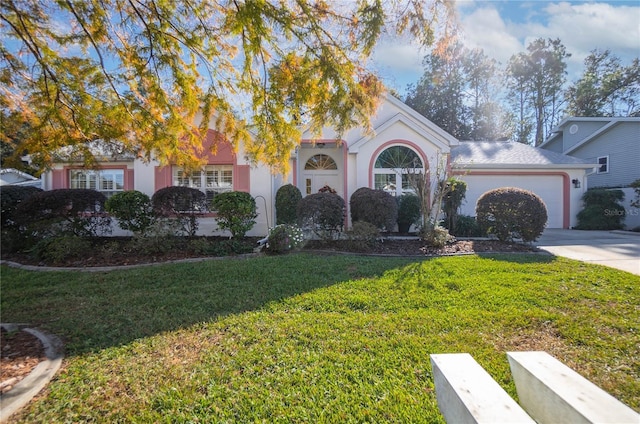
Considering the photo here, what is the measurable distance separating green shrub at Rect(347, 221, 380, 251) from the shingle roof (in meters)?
6.51

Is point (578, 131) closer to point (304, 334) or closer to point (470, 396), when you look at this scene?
point (304, 334)

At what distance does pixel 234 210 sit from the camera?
8.43 m

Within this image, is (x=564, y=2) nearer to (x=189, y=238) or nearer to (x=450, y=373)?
(x=450, y=373)

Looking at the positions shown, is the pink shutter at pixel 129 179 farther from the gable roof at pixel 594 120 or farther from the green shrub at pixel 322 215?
the gable roof at pixel 594 120

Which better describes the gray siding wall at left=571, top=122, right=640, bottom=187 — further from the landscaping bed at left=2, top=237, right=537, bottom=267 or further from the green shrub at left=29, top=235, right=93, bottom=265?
the green shrub at left=29, top=235, right=93, bottom=265

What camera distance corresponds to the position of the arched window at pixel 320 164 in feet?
42.9

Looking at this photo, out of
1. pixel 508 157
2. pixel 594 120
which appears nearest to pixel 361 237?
pixel 508 157

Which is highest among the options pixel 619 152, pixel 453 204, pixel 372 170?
pixel 619 152

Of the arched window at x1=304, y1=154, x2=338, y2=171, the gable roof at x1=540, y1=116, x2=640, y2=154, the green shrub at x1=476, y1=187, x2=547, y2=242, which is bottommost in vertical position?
the green shrub at x1=476, y1=187, x2=547, y2=242

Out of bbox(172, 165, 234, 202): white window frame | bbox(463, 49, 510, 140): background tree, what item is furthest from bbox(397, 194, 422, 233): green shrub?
bbox(463, 49, 510, 140): background tree

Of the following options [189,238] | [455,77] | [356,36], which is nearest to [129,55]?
[356,36]

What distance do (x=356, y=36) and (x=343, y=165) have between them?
8.49m

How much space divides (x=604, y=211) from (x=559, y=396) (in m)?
16.5

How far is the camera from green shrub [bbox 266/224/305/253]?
792 cm
